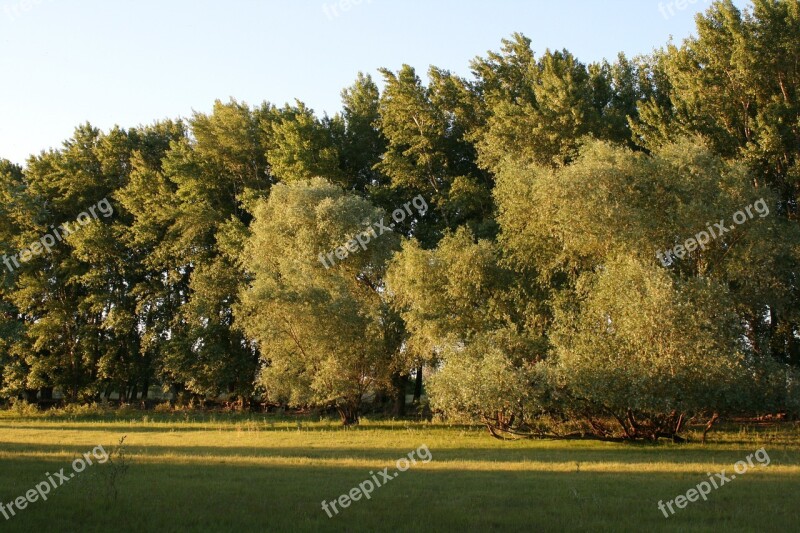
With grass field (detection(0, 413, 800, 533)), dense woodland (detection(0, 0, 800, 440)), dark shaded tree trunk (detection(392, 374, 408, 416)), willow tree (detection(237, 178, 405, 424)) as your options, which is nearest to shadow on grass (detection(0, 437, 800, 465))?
grass field (detection(0, 413, 800, 533))

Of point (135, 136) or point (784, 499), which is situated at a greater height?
point (135, 136)

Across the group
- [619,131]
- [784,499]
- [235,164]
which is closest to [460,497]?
[784,499]

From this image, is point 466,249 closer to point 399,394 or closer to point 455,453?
point 455,453

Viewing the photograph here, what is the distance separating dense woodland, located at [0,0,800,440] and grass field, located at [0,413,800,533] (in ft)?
12.8

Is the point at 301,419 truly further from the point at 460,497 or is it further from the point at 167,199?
the point at 460,497

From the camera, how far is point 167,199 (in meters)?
60.4

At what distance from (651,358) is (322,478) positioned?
16247 millimetres

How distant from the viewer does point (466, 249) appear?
3816 cm

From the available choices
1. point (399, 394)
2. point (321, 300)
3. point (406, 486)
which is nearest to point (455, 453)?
point (406, 486)

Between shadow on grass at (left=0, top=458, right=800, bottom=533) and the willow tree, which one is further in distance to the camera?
the willow tree

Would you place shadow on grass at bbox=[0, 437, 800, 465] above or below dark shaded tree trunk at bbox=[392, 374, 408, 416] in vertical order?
below

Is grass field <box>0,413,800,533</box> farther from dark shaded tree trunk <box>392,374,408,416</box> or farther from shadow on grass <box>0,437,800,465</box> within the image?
dark shaded tree trunk <box>392,374,408,416</box>

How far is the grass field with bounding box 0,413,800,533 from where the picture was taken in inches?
535

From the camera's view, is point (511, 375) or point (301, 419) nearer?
point (511, 375)
